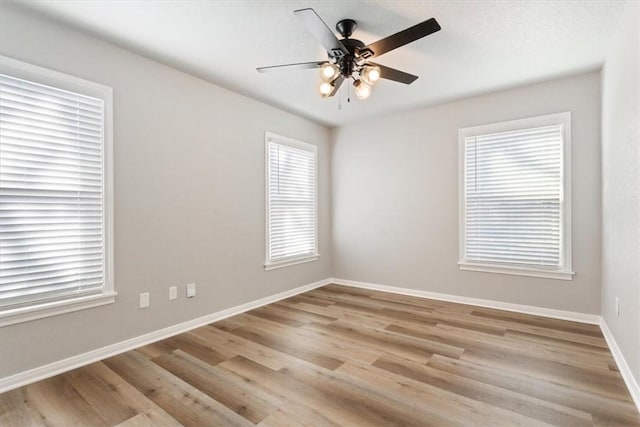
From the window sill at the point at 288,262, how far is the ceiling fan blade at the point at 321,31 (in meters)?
2.70

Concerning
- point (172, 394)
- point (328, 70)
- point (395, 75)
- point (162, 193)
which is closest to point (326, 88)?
point (328, 70)

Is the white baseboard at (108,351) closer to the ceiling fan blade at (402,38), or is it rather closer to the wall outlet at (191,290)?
the wall outlet at (191,290)

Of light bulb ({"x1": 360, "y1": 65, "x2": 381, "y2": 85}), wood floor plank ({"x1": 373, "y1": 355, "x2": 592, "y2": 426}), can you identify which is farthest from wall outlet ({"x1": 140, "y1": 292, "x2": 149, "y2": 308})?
light bulb ({"x1": 360, "y1": 65, "x2": 381, "y2": 85})

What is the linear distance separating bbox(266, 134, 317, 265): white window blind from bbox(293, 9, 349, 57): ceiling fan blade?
2084mm

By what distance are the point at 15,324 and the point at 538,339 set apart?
4.21 m

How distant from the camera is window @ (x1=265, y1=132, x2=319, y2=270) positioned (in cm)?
421

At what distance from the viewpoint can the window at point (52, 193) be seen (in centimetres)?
218

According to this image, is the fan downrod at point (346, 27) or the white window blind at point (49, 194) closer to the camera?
the white window blind at point (49, 194)

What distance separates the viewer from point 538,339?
2918mm

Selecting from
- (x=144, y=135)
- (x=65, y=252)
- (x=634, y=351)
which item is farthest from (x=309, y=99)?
(x=634, y=351)

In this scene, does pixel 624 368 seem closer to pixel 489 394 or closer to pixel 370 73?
pixel 489 394

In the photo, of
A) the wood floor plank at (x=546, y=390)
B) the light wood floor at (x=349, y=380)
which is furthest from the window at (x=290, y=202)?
the wood floor plank at (x=546, y=390)

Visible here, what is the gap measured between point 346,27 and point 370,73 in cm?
39

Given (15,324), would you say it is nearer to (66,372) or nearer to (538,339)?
(66,372)
